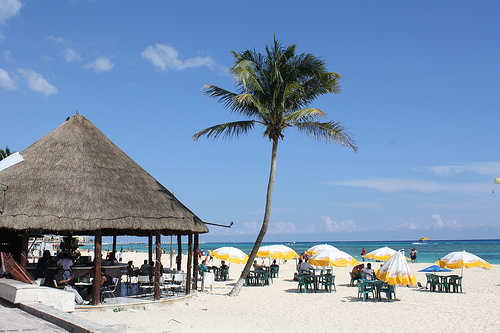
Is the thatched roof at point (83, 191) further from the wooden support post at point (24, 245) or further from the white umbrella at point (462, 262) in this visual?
the white umbrella at point (462, 262)

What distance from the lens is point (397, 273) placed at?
14133 millimetres

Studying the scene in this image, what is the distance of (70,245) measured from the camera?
16.5 m

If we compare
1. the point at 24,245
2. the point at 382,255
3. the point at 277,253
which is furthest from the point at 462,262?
the point at 24,245

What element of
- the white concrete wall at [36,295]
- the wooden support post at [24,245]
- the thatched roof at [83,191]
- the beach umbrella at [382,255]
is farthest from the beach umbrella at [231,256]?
the white concrete wall at [36,295]

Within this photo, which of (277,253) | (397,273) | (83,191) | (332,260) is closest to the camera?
(83,191)

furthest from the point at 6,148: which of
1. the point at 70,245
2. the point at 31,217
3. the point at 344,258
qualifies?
the point at 344,258

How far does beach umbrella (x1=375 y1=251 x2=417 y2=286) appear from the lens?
13992 mm

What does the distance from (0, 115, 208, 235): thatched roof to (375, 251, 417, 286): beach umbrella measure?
6305 mm

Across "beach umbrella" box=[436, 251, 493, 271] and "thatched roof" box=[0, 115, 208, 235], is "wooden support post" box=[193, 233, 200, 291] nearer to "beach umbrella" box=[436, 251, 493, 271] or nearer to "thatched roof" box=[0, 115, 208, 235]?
"thatched roof" box=[0, 115, 208, 235]

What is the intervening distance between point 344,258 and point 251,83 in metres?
8.26

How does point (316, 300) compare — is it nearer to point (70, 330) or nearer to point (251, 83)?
point (251, 83)

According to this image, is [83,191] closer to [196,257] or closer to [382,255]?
[196,257]

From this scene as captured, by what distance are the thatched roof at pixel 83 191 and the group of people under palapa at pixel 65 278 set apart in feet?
4.28

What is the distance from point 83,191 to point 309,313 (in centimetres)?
752
